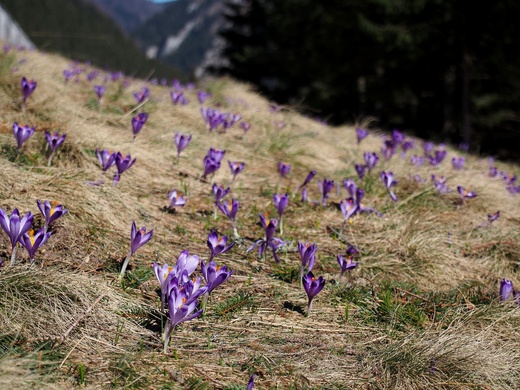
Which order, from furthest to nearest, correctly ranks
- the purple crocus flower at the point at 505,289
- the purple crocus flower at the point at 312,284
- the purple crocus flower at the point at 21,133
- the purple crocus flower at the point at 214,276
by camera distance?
the purple crocus flower at the point at 21,133, the purple crocus flower at the point at 505,289, the purple crocus flower at the point at 312,284, the purple crocus flower at the point at 214,276

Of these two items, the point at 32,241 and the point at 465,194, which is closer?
the point at 32,241

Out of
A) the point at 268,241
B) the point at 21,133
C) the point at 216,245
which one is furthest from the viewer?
the point at 21,133

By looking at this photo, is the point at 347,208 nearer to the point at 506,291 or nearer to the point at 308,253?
the point at 308,253

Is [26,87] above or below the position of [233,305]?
above

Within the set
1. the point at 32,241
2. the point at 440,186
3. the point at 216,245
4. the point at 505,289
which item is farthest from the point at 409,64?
the point at 32,241

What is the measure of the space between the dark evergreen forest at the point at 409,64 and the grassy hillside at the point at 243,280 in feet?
21.3

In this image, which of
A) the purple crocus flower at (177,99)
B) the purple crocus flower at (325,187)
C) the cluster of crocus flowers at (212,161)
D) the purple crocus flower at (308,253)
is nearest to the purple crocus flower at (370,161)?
the purple crocus flower at (325,187)

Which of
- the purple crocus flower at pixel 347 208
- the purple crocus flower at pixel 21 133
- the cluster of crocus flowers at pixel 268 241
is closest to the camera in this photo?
the cluster of crocus flowers at pixel 268 241

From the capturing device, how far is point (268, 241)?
2551 mm

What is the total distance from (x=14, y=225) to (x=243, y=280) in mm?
1029

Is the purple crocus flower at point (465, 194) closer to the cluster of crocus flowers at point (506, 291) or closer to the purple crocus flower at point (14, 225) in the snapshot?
the cluster of crocus flowers at point (506, 291)

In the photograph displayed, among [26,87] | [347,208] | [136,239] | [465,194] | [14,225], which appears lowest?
[465,194]

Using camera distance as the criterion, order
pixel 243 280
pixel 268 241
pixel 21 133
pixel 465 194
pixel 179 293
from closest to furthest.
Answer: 1. pixel 179 293
2. pixel 243 280
3. pixel 268 241
4. pixel 21 133
5. pixel 465 194

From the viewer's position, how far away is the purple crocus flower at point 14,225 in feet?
6.29
